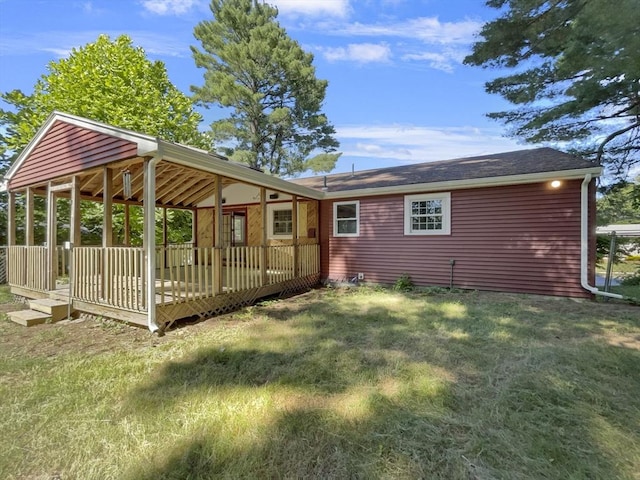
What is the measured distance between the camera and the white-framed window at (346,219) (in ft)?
30.9

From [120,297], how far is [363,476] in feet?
15.8

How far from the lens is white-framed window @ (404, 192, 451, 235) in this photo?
817cm

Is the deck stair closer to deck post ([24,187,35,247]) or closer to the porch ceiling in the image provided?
deck post ([24,187,35,247])

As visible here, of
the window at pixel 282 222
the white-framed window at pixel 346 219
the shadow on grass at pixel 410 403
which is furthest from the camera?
the window at pixel 282 222

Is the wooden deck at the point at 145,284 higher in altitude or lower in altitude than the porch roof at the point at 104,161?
lower

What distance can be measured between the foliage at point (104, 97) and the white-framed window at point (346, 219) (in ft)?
29.6

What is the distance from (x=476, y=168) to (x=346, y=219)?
152 inches

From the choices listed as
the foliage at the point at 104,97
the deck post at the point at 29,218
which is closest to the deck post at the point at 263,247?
the deck post at the point at 29,218

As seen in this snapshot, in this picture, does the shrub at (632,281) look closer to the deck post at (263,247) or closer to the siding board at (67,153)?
the deck post at (263,247)

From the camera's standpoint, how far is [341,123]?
1975cm

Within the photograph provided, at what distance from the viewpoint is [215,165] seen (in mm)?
5449

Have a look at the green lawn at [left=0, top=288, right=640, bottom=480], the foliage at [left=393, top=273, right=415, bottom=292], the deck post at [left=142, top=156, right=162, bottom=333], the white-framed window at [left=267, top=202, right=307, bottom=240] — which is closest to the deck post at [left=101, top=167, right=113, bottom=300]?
the green lawn at [left=0, top=288, right=640, bottom=480]

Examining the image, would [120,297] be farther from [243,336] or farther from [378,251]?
[378,251]

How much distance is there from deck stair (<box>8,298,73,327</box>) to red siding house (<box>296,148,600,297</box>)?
6.33 meters
